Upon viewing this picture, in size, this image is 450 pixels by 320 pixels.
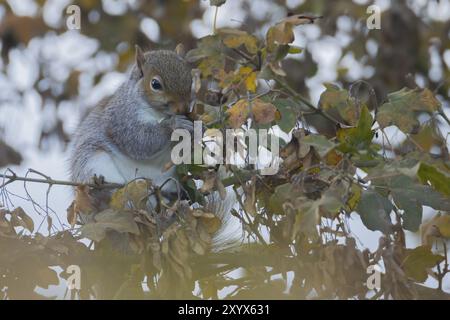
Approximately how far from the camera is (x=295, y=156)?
1.65m

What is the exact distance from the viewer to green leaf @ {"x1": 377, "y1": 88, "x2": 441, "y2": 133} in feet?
5.48

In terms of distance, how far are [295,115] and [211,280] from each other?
0.39 meters

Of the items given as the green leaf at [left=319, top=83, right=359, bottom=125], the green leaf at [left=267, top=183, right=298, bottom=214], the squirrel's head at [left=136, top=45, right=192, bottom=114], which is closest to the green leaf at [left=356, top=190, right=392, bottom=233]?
the green leaf at [left=267, top=183, right=298, bottom=214]

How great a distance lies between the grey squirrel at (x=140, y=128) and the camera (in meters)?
2.46

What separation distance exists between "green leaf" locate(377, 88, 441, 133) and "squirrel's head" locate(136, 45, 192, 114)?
76 cm

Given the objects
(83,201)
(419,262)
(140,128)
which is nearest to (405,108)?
(419,262)

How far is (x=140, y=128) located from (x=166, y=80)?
19 cm

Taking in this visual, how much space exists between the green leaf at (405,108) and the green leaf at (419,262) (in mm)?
226

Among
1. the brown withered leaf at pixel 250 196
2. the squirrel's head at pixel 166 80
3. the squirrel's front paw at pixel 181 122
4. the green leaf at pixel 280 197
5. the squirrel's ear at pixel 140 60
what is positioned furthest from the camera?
the squirrel's ear at pixel 140 60

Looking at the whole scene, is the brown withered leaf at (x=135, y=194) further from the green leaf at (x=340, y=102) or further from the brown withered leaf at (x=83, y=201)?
the green leaf at (x=340, y=102)

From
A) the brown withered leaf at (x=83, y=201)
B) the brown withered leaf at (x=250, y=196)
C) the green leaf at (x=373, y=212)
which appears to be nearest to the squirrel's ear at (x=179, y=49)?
the brown withered leaf at (x=83, y=201)

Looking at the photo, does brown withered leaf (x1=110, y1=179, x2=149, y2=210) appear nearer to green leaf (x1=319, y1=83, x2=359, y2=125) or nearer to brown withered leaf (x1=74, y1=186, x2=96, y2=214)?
brown withered leaf (x1=74, y1=186, x2=96, y2=214)

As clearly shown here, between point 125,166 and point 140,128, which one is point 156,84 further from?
point 125,166

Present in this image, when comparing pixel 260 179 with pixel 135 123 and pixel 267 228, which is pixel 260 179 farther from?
pixel 135 123
